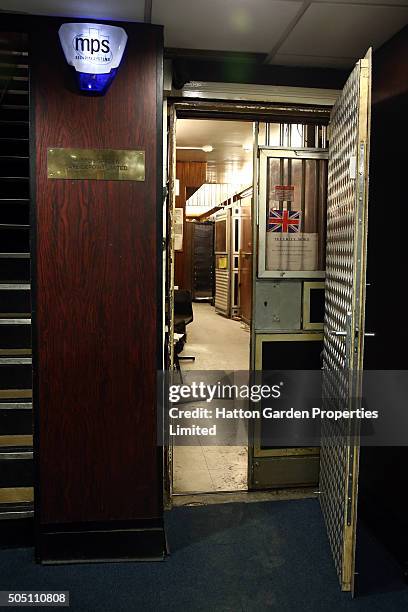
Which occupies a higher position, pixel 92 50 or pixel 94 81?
pixel 92 50

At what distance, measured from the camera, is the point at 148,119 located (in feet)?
9.27

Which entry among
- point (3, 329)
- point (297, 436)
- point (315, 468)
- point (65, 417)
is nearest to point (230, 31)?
point (3, 329)

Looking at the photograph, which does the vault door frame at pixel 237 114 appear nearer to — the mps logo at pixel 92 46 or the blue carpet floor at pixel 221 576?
the blue carpet floor at pixel 221 576

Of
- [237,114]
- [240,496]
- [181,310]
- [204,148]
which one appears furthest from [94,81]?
[204,148]

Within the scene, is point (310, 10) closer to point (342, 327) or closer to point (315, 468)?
point (342, 327)

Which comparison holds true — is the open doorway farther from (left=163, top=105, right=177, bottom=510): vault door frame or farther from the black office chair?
(left=163, top=105, right=177, bottom=510): vault door frame

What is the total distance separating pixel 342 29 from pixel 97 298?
1970mm

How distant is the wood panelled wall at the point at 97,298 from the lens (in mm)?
2779

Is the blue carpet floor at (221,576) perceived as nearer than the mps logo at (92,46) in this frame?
Yes

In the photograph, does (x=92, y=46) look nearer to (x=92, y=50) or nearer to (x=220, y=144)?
(x=92, y=50)

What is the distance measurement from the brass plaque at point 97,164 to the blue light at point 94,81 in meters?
0.31

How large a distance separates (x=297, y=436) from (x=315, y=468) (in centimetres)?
26

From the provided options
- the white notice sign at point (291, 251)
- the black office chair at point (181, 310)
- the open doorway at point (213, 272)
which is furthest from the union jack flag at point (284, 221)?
the black office chair at point (181, 310)

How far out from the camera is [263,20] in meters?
2.74
